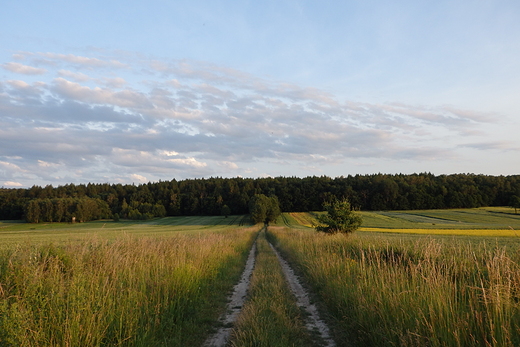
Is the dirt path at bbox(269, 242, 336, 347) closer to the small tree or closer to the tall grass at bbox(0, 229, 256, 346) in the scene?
the tall grass at bbox(0, 229, 256, 346)

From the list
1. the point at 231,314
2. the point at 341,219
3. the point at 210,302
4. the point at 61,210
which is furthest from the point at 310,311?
the point at 61,210

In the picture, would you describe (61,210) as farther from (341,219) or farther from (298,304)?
(298,304)

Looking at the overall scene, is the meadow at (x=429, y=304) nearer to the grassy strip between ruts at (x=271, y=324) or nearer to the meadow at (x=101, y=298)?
the grassy strip between ruts at (x=271, y=324)

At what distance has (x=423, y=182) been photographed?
99500mm

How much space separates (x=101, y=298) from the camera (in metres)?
5.64

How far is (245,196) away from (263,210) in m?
25.5

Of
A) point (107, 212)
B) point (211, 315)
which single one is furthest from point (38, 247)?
point (107, 212)

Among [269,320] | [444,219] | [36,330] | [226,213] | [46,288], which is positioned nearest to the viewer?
[36,330]

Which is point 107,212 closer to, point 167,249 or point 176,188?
point 176,188

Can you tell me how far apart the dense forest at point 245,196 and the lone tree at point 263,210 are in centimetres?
1599

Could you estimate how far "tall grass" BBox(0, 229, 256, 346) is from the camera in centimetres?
458

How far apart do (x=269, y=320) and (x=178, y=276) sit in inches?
139

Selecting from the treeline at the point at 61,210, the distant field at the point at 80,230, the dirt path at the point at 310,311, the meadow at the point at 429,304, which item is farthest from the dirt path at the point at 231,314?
the treeline at the point at 61,210

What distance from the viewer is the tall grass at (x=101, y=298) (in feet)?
15.0
